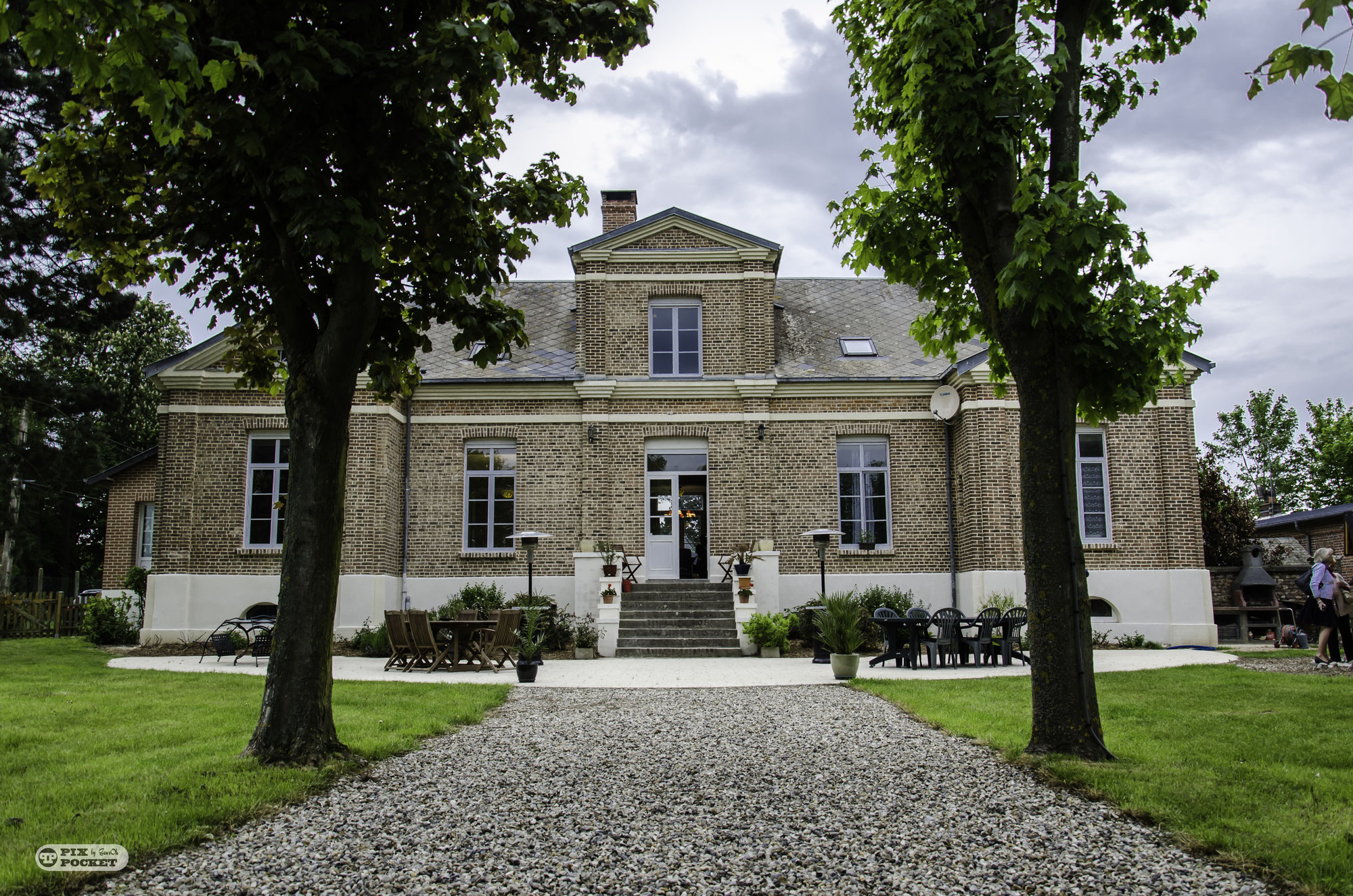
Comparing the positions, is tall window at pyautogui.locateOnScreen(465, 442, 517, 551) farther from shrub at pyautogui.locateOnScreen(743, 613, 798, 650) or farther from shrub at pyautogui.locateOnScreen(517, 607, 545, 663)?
shrub at pyautogui.locateOnScreen(743, 613, 798, 650)

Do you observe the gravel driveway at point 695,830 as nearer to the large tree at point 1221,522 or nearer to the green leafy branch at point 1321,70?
the green leafy branch at point 1321,70

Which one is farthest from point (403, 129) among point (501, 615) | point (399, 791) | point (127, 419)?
point (127, 419)

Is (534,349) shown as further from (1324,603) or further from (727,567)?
(1324,603)

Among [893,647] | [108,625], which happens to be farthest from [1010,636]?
[108,625]

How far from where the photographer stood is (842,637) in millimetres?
11961

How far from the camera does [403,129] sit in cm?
591

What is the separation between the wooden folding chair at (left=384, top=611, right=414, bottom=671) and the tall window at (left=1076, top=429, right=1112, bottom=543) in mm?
11959

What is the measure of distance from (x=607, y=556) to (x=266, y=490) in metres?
6.63

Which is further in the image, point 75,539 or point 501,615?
point 75,539

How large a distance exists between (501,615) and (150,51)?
10835 millimetres

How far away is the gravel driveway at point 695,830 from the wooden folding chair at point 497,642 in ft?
20.7

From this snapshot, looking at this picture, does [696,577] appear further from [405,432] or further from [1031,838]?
[1031,838]

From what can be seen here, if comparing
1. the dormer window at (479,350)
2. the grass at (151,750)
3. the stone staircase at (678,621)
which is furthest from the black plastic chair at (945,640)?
the dormer window at (479,350)

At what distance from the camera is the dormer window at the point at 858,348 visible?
734 inches
